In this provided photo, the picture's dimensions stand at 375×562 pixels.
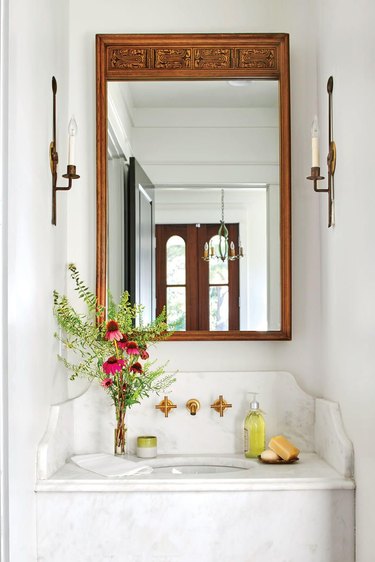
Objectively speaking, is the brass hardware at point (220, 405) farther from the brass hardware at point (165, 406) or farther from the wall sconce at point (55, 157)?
the wall sconce at point (55, 157)

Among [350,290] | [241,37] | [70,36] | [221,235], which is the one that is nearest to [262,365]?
[221,235]

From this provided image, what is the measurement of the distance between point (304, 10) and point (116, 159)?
28.7 inches

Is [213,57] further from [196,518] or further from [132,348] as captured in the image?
[196,518]

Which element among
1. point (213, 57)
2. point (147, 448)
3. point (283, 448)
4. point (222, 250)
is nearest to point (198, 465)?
point (147, 448)

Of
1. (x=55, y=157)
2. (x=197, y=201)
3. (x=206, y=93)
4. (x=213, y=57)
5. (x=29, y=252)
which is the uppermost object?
(x=213, y=57)

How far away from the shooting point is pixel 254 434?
7.49 feet

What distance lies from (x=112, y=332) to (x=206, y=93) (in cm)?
79

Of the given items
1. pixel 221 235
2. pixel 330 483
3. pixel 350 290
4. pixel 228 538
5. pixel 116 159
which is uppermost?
pixel 116 159

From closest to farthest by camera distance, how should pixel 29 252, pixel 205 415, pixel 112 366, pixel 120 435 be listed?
pixel 29 252
pixel 112 366
pixel 120 435
pixel 205 415

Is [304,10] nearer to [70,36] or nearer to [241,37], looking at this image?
[241,37]

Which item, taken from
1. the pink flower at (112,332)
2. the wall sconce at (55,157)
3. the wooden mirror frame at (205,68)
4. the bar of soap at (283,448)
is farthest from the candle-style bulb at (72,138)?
the bar of soap at (283,448)

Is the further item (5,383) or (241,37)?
(241,37)

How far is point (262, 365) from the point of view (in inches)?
95.7

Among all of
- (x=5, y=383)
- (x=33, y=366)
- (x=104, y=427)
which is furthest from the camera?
(x=104, y=427)
